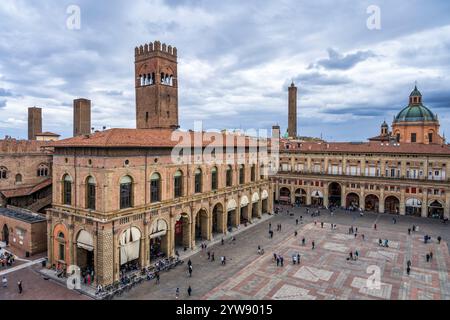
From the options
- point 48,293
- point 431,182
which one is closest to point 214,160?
point 48,293

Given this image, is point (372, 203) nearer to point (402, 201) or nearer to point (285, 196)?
point (402, 201)

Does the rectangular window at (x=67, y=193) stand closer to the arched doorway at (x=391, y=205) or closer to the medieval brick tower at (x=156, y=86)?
the medieval brick tower at (x=156, y=86)

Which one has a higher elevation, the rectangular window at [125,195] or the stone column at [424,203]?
the rectangular window at [125,195]

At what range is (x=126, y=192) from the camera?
29953 mm

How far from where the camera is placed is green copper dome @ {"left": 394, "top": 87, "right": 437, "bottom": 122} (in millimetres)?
75562

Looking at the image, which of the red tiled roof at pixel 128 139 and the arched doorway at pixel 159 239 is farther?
the arched doorway at pixel 159 239

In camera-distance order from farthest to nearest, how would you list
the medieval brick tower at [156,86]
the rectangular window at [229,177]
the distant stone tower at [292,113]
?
1. the distant stone tower at [292,113]
2. the medieval brick tower at [156,86]
3. the rectangular window at [229,177]

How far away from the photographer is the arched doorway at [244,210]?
161 feet

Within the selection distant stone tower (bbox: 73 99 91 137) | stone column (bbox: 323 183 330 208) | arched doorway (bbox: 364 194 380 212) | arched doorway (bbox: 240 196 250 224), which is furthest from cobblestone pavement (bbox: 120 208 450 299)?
distant stone tower (bbox: 73 99 91 137)

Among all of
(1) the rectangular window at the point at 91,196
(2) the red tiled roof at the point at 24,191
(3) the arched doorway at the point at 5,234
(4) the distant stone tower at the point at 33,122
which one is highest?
(4) the distant stone tower at the point at 33,122

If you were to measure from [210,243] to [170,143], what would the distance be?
1406cm

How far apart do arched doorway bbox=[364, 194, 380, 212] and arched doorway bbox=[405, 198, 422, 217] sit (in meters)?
4.87

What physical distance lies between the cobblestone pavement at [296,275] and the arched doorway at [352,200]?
18.3 meters

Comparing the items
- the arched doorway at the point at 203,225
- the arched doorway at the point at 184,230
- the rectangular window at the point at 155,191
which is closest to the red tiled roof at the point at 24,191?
the arched doorway at the point at 184,230
